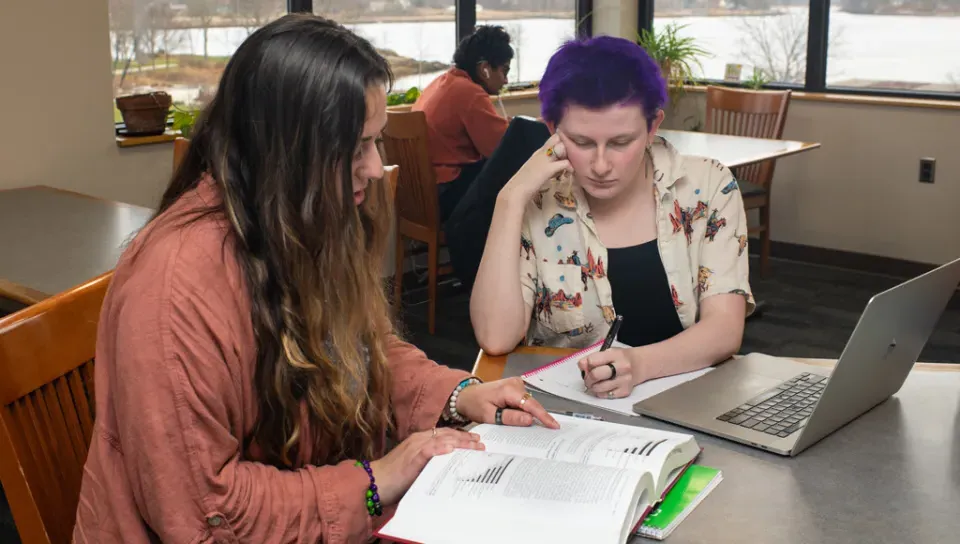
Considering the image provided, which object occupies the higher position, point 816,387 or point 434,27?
point 434,27

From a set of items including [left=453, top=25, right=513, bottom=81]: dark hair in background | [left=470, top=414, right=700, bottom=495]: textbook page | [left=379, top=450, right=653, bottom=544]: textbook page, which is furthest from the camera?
[left=453, top=25, right=513, bottom=81]: dark hair in background

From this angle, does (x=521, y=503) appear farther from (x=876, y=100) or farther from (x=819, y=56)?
(x=819, y=56)

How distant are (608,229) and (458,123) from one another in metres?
2.41

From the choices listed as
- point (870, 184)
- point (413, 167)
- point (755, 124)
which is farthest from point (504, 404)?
point (870, 184)

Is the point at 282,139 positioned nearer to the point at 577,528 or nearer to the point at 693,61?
the point at 577,528

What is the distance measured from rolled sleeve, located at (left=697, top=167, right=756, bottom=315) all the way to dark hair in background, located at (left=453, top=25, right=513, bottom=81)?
251cm

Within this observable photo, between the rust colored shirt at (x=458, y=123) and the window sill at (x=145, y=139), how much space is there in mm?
1041

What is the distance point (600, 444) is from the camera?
1.18 metres

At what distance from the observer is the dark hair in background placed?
13.8 ft

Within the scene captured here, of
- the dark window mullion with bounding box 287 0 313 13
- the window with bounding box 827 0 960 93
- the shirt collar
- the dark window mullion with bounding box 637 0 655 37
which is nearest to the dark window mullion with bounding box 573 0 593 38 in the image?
the dark window mullion with bounding box 637 0 655 37

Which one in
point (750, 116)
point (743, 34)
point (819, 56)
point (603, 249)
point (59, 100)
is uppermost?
point (743, 34)

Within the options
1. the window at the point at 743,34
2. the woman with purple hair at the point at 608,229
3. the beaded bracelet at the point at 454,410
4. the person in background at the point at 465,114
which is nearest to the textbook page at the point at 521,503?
the beaded bracelet at the point at 454,410

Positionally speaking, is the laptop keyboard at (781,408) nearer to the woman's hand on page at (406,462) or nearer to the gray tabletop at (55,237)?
the woman's hand on page at (406,462)

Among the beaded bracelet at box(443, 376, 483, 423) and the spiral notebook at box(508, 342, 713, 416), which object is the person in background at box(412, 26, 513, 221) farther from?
the beaded bracelet at box(443, 376, 483, 423)
